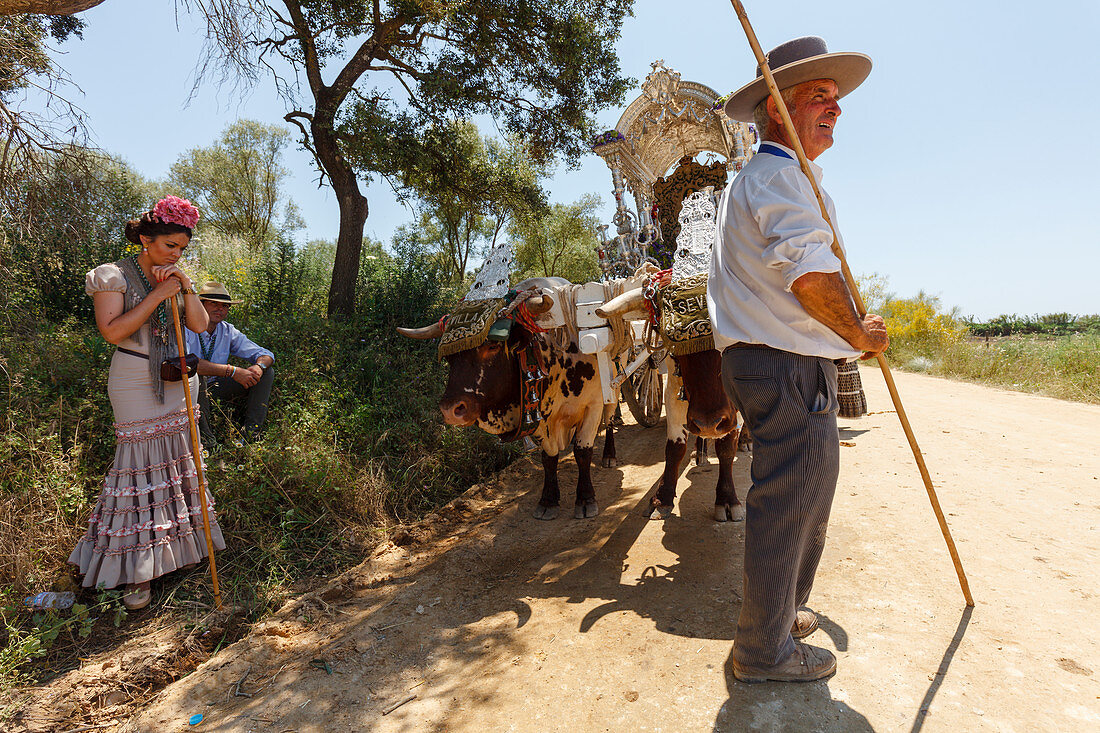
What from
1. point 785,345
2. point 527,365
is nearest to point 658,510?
point 527,365

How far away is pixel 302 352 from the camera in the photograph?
5988mm

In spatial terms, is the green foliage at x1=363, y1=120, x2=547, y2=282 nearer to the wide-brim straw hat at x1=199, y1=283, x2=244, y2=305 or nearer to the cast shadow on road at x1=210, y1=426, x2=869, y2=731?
the wide-brim straw hat at x1=199, y1=283, x2=244, y2=305

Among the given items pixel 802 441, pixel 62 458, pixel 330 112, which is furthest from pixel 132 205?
pixel 802 441

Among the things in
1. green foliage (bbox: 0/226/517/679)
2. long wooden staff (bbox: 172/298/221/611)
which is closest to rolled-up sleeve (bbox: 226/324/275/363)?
green foliage (bbox: 0/226/517/679)

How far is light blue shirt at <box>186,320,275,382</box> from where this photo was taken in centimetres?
479

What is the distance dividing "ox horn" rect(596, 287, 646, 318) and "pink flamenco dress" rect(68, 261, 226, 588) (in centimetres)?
293

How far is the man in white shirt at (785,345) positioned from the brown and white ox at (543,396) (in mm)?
2010

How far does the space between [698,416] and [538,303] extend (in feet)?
4.98

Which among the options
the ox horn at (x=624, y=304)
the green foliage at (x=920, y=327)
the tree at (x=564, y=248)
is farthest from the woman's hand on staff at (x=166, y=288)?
the tree at (x=564, y=248)

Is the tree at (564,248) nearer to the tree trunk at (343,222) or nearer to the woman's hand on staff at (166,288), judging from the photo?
the tree trunk at (343,222)

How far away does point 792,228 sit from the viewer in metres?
2.07

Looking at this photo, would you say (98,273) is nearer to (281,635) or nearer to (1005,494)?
(281,635)

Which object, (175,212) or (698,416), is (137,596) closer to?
(175,212)

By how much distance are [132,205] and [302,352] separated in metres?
2.69
